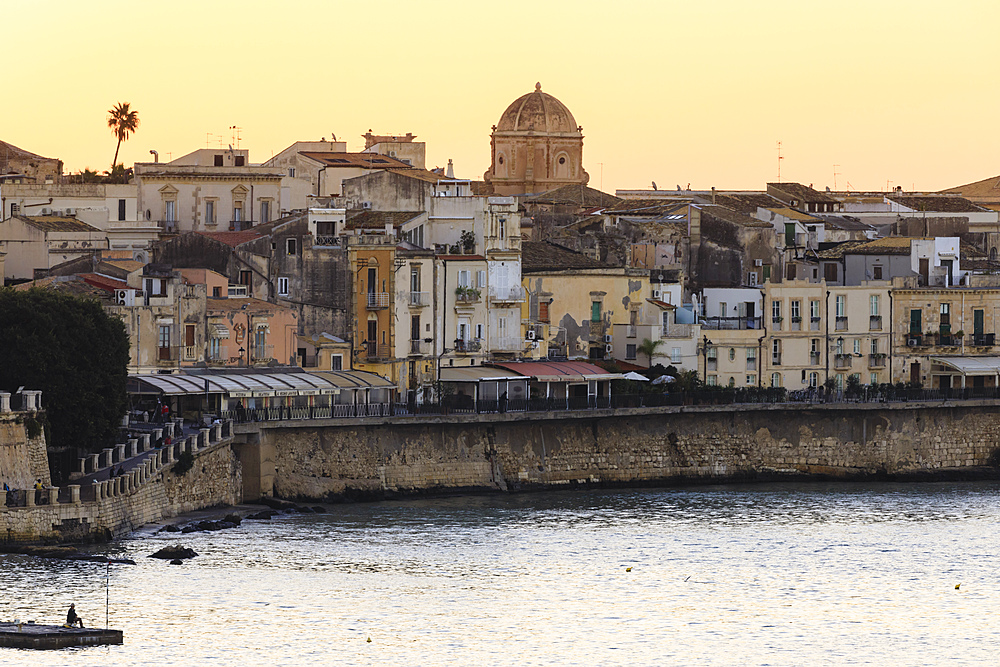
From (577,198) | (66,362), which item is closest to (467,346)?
(66,362)

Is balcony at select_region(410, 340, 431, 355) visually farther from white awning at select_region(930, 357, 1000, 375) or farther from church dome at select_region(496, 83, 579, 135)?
church dome at select_region(496, 83, 579, 135)

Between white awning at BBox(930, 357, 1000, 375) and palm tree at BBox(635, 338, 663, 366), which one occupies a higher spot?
palm tree at BBox(635, 338, 663, 366)

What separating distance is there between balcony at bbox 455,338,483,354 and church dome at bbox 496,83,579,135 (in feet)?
202

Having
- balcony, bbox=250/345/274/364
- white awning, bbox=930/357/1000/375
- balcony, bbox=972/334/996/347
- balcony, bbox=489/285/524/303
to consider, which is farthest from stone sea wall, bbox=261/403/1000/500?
balcony, bbox=489/285/524/303

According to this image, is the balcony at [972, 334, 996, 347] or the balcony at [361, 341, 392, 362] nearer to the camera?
the balcony at [361, 341, 392, 362]

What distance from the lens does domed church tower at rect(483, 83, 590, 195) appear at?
6024 inches

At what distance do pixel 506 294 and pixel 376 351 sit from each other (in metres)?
7.26

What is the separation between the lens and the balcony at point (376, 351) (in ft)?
293

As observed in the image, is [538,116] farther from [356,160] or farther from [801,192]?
[356,160]

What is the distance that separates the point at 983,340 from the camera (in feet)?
337

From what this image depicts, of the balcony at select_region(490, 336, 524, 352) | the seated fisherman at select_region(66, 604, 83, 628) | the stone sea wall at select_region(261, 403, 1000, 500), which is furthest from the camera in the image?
the balcony at select_region(490, 336, 524, 352)

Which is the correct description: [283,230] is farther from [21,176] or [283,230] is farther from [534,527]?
[21,176]

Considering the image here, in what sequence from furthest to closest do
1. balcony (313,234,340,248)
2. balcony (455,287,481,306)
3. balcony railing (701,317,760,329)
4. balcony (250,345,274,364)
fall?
1. balcony railing (701,317,760,329)
2. balcony (455,287,481,306)
3. balcony (313,234,340,248)
4. balcony (250,345,274,364)

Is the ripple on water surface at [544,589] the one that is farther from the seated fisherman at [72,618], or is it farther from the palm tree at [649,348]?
the palm tree at [649,348]
